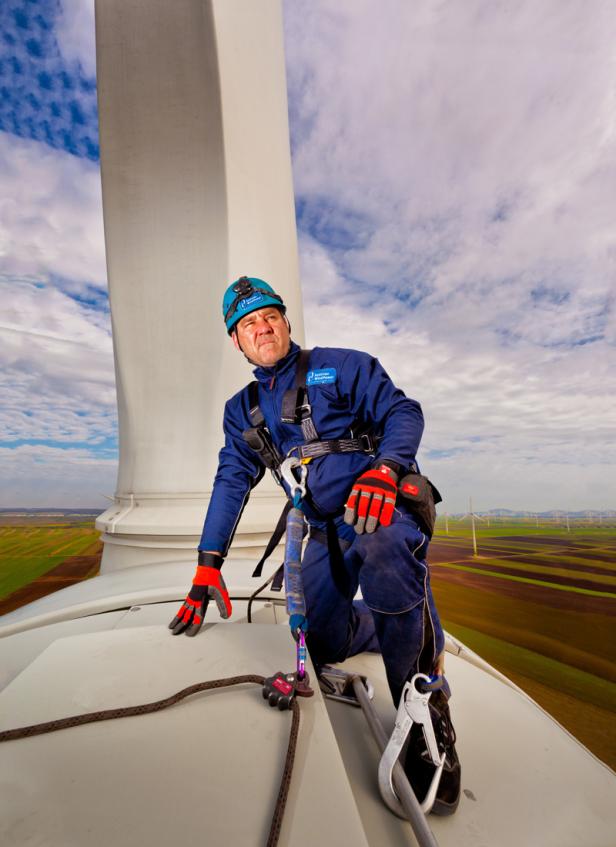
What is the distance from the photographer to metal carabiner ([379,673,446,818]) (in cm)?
112

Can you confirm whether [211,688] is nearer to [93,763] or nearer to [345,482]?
[93,763]

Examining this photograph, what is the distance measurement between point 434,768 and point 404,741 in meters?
0.17

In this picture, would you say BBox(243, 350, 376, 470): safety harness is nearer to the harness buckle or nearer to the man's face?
the harness buckle

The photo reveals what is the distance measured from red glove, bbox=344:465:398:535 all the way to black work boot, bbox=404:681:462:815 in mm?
607

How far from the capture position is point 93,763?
2.93 ft

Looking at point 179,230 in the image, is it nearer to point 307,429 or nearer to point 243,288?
point 243,288

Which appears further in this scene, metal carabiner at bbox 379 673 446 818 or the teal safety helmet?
the teal safety helmet

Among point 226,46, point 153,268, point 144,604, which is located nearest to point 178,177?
point 153,268

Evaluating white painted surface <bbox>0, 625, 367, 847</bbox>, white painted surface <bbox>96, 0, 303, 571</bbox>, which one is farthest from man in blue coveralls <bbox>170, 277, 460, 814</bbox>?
white painted surface <bbox>96, 0, 303, 571</bbox>

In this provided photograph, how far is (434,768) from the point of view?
121 cm

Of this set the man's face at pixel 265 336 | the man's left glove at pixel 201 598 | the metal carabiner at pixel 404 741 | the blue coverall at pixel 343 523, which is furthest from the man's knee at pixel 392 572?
the man's face at pixel 265 336

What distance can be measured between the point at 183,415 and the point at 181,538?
40.2 inches

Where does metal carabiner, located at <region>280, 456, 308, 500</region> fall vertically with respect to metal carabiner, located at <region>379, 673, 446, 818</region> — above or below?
above

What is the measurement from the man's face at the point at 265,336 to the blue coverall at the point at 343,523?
0.05 m
